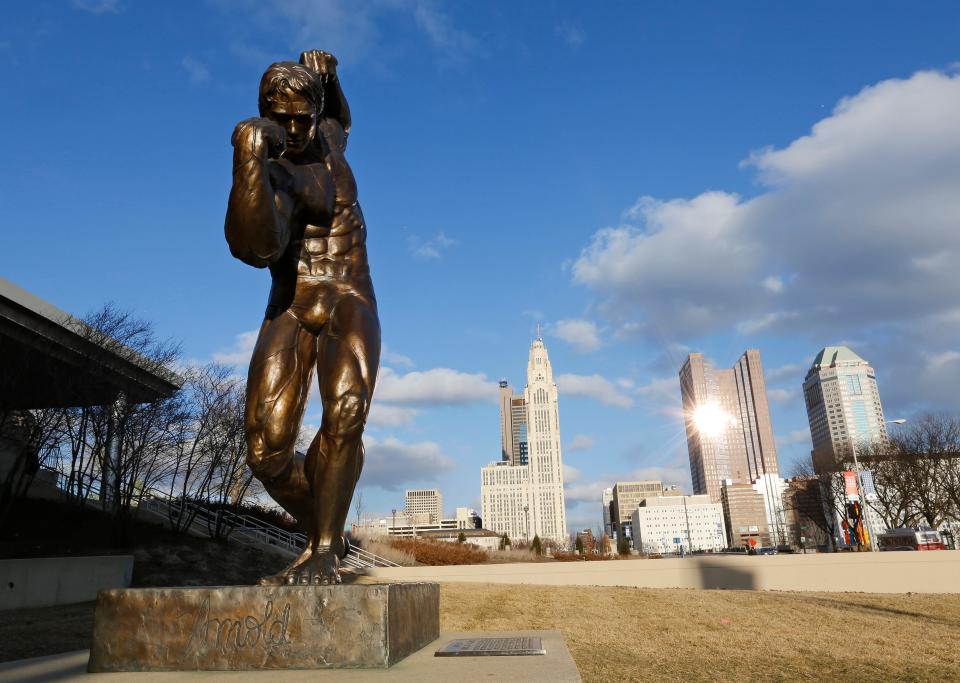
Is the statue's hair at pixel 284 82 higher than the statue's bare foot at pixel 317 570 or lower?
higher

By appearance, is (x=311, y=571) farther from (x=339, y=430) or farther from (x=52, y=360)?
(x=52, y=360)

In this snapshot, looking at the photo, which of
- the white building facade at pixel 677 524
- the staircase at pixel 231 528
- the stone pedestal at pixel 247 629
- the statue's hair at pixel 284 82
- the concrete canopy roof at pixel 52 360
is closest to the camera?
the stone pedestal at pixel 247 629

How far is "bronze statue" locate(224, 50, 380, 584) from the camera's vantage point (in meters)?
3.77

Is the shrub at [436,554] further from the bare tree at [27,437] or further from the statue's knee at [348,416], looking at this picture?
the statue's knee at [348,416]

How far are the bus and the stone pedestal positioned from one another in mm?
35048

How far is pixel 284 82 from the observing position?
167 inches

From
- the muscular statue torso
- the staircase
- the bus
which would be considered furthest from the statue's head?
the bus

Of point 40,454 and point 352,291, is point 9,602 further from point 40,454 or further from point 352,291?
point 352,291

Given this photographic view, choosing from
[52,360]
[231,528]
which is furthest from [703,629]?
[231,528]

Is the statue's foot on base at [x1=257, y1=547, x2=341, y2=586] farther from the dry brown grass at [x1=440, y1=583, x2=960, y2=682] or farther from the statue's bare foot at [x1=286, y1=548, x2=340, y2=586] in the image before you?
the dry brown grass at [x1=440, y1=583, x2=960, y2=682]
